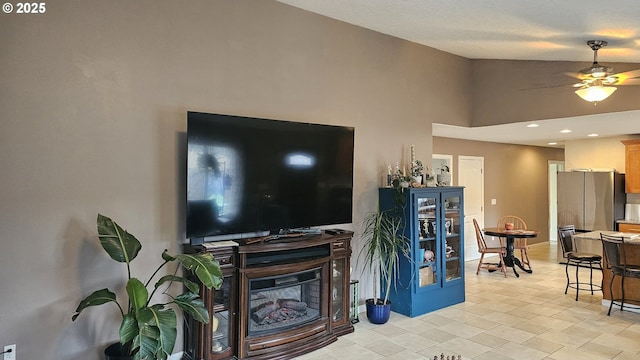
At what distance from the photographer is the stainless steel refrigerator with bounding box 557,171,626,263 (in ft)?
24.3

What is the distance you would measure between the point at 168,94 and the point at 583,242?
805 cm

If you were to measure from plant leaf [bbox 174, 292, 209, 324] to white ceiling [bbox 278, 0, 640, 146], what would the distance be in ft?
9.81

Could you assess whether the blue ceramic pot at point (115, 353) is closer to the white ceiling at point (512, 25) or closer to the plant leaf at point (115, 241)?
the plant leaf at point (115, 241)

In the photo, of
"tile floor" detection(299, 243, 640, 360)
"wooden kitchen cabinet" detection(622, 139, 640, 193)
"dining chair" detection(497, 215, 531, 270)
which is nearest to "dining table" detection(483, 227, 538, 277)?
"dining chair" detection(497, 215, 531, 270)

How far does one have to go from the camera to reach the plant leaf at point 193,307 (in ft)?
9.59

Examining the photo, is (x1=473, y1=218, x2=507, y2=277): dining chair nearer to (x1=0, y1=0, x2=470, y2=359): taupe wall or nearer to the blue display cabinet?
the blue display cabinet

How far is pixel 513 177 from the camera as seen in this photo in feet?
30.1

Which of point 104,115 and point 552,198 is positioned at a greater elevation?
point 104,115

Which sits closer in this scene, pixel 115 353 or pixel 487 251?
pixel 115 353

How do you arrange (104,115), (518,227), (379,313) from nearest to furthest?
(104,115), (379,313), (518,227)

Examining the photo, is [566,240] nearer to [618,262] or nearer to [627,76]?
[618,262]

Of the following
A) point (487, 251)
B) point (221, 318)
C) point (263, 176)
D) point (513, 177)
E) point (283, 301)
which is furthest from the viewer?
point (513, 177)

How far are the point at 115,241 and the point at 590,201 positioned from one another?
26.7 ft

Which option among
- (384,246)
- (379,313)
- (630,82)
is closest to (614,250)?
(630,82)
